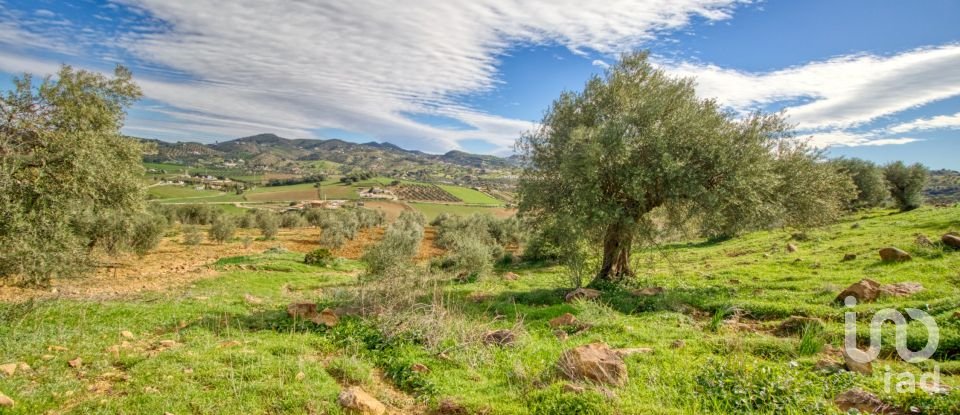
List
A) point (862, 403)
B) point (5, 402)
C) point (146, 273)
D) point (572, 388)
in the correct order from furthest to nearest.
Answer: point (146, 273) → point (572, 388) → point (5, 402) → point (862, 403)

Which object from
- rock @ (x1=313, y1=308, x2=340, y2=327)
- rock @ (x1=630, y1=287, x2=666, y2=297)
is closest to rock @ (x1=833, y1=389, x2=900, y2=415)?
rock @ (x1=630, y1=287, x2=666, y2=297)

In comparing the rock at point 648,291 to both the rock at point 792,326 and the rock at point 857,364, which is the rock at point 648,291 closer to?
the rock at point 792,326

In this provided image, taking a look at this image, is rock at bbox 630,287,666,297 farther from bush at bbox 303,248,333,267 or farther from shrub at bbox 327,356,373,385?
bush at bbox 303,248,333,267

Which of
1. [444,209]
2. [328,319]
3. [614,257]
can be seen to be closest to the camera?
[328,319]

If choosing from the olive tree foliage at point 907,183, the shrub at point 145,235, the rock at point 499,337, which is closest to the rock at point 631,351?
the rock at point 499,337

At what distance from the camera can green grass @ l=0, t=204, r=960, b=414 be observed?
6.23 m

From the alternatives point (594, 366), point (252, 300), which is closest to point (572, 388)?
point (594, 366)

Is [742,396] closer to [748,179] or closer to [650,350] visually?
[650,350]

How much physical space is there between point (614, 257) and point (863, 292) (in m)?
8.20

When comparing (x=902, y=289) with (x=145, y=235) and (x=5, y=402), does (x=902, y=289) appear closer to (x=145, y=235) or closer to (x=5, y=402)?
(x=5, y=402)

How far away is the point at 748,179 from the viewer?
1406 centimetres

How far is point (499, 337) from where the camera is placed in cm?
984

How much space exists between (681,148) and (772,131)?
14.2 feet

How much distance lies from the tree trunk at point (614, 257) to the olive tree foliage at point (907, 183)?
45220mm
